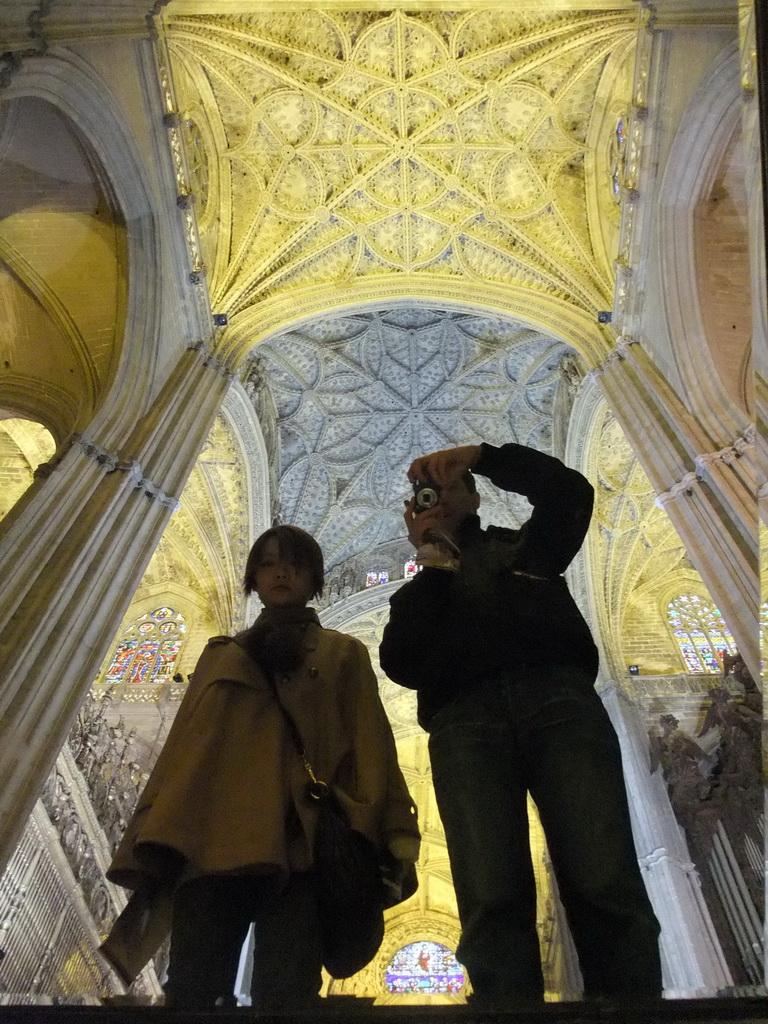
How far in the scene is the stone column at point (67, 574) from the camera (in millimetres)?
5336

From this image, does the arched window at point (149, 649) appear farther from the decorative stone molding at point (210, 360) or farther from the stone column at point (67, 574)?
the stone column at point (67, 574)

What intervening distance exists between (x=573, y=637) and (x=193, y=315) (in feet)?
32.4

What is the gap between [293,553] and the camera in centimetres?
221

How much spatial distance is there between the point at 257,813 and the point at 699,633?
13703mm

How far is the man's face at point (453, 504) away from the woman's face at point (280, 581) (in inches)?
18.0

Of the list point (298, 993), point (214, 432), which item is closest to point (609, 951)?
point (298, 993)

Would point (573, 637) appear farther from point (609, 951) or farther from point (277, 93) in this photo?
point (277, 93)

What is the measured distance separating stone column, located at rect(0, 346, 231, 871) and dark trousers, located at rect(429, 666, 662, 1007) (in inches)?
174

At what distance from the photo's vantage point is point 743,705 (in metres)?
10.3

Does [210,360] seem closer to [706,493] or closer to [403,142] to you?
[403,142]

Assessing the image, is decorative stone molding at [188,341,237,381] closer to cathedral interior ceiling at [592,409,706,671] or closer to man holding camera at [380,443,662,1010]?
cathedral interior ceiling at [592,409,706,671]

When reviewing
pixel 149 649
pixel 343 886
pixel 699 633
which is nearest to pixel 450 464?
pixel 343 886

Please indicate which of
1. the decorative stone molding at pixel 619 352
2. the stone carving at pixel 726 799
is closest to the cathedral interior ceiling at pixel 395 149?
the decorative stone molding at pixel 619 352

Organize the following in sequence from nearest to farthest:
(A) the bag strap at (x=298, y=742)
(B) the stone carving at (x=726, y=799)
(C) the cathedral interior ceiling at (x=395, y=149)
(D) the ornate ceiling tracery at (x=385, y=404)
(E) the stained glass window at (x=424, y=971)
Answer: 1. (A) the bag strap at (x=298, y=742)
2. (B) the stone carving at (x=726, y=799)
3. (C) the cathedral interior ceiling at (x=395, y=149)
4. (D) the ornate ceiling tracery at (x=385, y=404)
5. (E) the stained glass window at (x=424, y=971)
